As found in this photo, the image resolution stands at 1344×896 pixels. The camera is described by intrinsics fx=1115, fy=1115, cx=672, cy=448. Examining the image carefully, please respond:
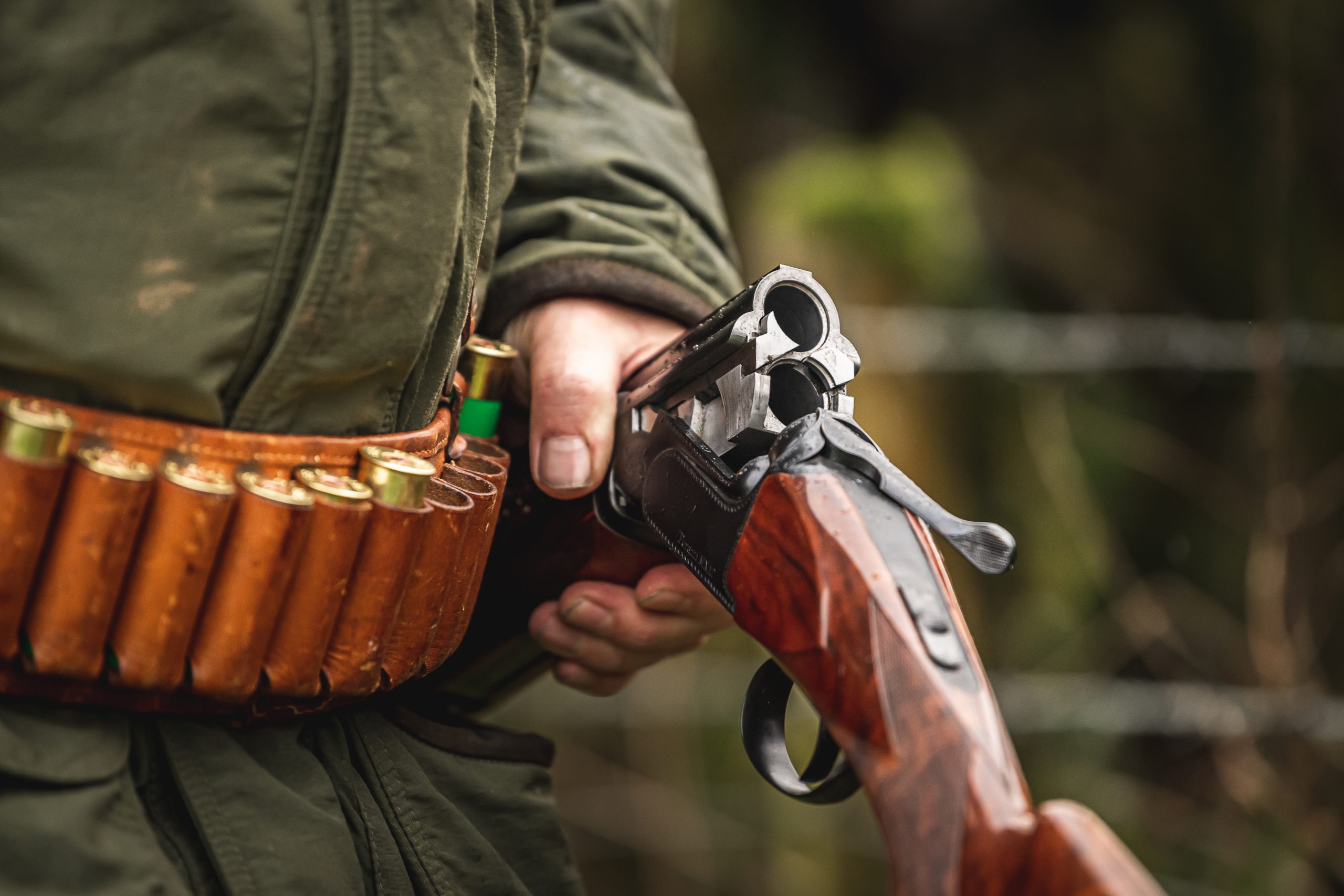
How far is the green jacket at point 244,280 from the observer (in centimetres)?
98

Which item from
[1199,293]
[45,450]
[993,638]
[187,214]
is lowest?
[993,638]

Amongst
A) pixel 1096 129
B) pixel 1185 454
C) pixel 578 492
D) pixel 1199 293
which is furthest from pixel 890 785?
pixel 1096 129

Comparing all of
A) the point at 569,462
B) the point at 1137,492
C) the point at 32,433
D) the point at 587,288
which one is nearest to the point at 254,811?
the point at 32,433

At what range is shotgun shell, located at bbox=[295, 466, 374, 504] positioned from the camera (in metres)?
1.13

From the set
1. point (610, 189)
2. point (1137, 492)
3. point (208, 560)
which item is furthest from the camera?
point (1137, 492)

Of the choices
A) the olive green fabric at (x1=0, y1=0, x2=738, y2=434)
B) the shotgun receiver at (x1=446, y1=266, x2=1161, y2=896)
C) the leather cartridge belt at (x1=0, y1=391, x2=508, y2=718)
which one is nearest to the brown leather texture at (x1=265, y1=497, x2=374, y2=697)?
the leather cartridge belt at (x1=0, y1=391, x2=508, y2=718)

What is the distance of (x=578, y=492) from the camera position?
159 centimetres

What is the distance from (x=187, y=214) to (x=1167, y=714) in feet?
12.4

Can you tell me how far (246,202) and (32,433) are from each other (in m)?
0.28

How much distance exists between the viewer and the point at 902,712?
99 cm

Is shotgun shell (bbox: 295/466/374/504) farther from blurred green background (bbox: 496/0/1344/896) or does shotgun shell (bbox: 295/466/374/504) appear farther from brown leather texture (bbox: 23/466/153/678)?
blurred green background (bbox: 496/0/1344/896)

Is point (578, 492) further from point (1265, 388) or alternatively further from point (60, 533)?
point (1265, 388)

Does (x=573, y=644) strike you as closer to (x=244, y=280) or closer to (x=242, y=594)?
(x=242, y=594)

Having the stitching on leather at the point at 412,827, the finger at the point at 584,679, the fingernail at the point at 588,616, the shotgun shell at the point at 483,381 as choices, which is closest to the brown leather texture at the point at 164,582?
the stitching on leather at the point at 412,827
